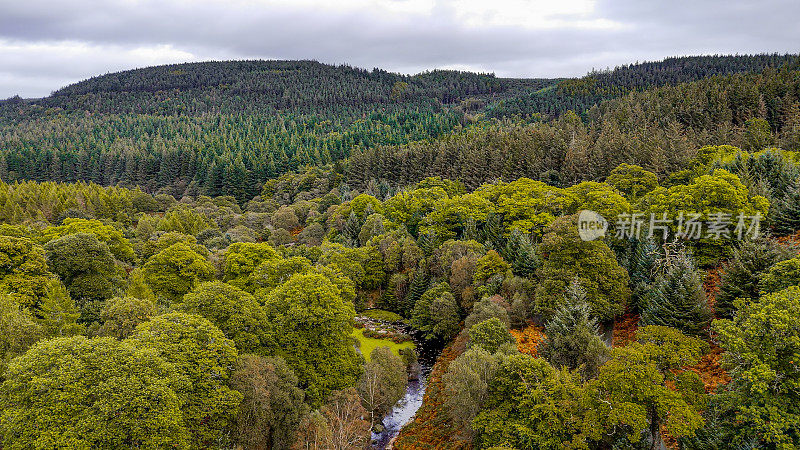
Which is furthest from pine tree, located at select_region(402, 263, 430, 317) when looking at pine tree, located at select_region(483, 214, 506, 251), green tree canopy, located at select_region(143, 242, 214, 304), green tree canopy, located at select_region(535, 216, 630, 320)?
green tree canopy, located at select_region(143, 242, 214, 304)

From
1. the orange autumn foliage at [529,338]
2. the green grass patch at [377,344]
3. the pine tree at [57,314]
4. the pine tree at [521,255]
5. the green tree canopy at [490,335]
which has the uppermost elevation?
the pine tree at [57,314]

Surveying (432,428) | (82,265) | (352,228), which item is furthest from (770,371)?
(352,228)

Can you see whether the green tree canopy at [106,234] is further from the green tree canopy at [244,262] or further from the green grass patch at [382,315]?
the green grass patch at [382,315]

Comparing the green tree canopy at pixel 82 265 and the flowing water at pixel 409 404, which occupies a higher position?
the green tree canopy at pixel 82 265

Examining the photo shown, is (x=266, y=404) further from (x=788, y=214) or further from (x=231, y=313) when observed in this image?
(x=788, y=214)

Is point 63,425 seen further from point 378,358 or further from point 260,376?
point 378,358

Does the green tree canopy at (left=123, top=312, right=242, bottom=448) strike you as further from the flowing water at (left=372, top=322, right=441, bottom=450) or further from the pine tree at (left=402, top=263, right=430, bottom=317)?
the pine tree at (left=402, top=263, right=430, bottom=317)

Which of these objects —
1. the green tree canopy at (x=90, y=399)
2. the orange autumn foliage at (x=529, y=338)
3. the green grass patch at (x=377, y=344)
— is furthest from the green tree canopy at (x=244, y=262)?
the orange autumn foliage at (x=529, y=338)
